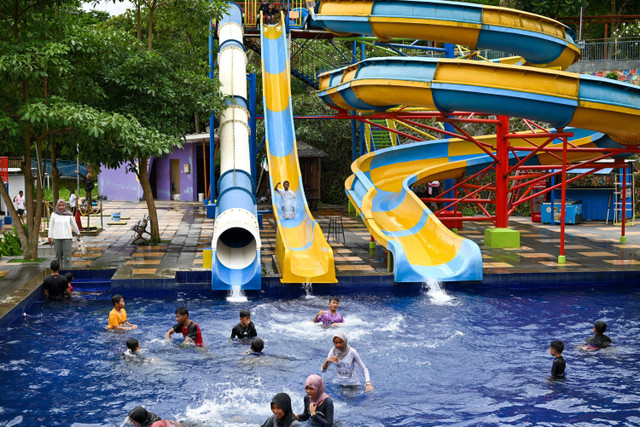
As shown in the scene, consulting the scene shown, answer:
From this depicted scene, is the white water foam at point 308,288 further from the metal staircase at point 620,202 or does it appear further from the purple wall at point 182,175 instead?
the purple wall at point 182,175

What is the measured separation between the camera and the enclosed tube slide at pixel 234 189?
14406 mm

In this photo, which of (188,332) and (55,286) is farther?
(55,286)

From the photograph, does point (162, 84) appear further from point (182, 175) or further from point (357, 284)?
point (182, 175)

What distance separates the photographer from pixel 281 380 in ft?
30.8

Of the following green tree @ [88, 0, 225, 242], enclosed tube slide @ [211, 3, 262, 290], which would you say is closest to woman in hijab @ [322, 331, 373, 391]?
enclosed tube slide @ [211, 3, 262, 290]

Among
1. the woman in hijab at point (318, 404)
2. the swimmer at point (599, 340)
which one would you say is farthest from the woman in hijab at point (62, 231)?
the swimmer at point (599, 340)

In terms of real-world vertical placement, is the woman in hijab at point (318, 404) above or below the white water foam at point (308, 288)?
below

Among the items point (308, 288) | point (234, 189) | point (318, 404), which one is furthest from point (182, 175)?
point (318, 404)

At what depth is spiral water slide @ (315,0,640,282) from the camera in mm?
14094

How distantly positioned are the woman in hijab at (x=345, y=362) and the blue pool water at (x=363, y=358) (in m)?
0.19

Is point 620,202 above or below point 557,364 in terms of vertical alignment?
above

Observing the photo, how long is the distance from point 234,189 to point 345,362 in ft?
28.6

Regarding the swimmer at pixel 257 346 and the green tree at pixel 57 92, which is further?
the green tree at pixel 57 92

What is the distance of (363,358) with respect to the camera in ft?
33.7
